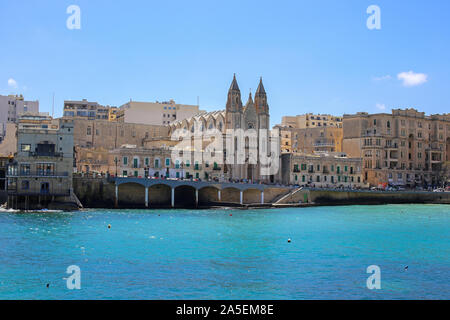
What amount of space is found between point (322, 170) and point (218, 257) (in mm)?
75158

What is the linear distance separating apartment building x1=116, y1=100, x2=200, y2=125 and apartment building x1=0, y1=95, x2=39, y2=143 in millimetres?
25196

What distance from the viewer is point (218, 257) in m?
39.2

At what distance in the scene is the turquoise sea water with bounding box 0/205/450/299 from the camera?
1175 inches

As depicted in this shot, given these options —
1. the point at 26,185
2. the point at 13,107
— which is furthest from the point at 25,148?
the point at 13,107

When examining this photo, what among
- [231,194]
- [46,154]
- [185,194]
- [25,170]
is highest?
[46,154]

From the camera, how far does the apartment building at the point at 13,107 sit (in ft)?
469

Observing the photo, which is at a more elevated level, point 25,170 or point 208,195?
point 25,170

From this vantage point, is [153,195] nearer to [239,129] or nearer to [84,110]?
[239,129]

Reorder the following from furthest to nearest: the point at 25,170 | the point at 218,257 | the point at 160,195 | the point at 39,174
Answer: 1. the point at 160,195
2. the point at 39,174
3. the point at 25,170
4. the point at 218,257

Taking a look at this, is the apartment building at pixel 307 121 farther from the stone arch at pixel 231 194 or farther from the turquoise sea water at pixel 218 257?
the turquoise sea water at pixel 218 257

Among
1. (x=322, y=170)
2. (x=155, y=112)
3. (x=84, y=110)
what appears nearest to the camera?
(x=322, y=170)

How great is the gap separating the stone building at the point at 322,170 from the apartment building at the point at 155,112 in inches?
1563

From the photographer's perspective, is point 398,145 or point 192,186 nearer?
point 192,186

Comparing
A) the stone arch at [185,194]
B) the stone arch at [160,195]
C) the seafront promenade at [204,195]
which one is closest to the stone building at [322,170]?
the seafront promenade at [204,195]
